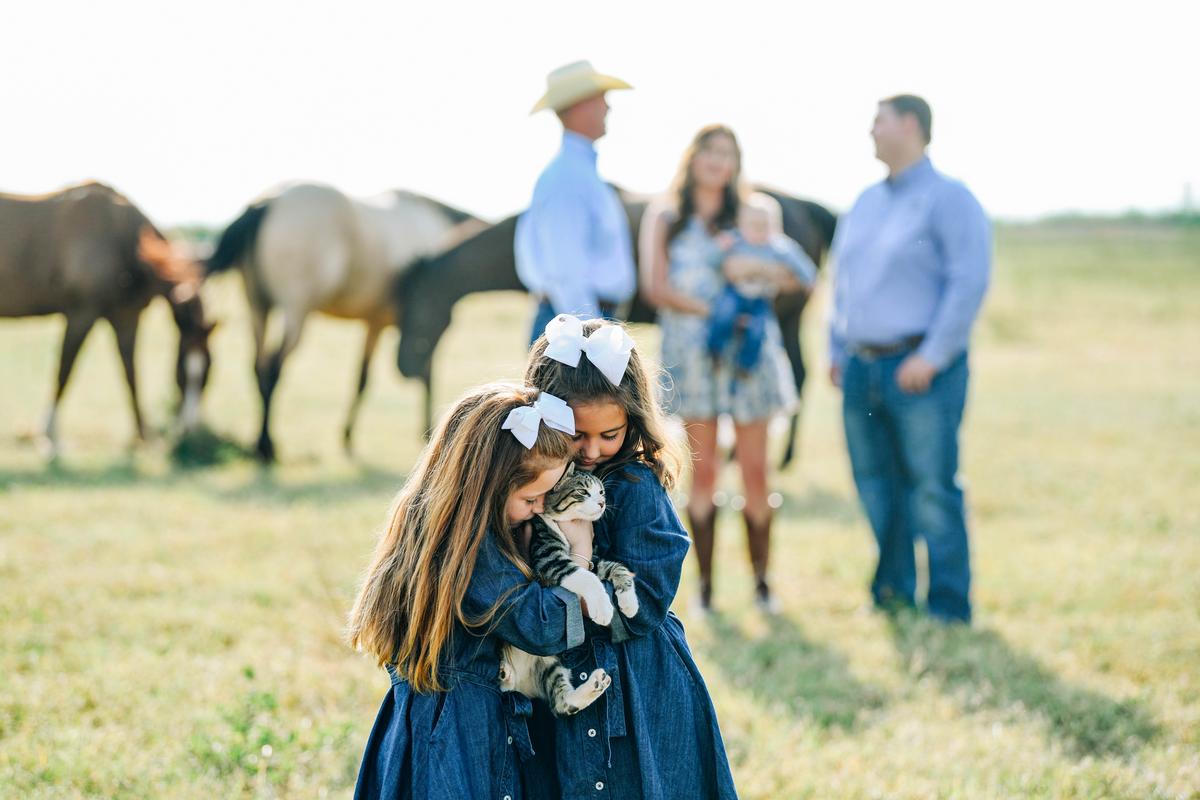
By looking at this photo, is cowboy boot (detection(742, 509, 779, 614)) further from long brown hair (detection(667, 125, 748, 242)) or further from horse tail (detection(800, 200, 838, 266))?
horse tail (detection(800, 200, 838, 266))

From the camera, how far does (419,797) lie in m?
2.18

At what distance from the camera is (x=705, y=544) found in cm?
477

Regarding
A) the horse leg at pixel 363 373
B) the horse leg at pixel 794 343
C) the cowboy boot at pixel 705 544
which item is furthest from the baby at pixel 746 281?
the horse leg at pixel 363 373

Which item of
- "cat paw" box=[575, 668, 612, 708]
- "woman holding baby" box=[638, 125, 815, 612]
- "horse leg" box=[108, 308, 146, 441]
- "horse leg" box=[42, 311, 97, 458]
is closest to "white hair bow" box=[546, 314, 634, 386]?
"cat paw" box=[575, 668, 612, 708]

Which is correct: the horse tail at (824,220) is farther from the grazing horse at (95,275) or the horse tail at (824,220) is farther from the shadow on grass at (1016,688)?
the shadow on grass at (1016,688)

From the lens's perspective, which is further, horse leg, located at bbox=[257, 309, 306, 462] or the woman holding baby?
horse leg, located at bbox=[257, 309, 306, 462]

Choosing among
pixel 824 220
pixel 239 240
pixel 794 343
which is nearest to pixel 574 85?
pixel 239 240

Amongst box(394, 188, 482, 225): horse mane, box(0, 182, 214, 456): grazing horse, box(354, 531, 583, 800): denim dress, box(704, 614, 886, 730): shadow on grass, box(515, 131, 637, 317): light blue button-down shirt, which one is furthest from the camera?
box(394, 188, 482, 225): horse mane

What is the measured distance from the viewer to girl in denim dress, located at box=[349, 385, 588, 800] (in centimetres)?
221

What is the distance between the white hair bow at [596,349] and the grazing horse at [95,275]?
6.61 meters

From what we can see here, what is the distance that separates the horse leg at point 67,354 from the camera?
8055 mm

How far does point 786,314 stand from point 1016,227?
34912mm

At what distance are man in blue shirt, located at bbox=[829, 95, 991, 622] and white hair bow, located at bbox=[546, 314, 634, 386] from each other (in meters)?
2.40

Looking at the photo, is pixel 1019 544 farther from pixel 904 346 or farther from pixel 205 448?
pixel 205 448
